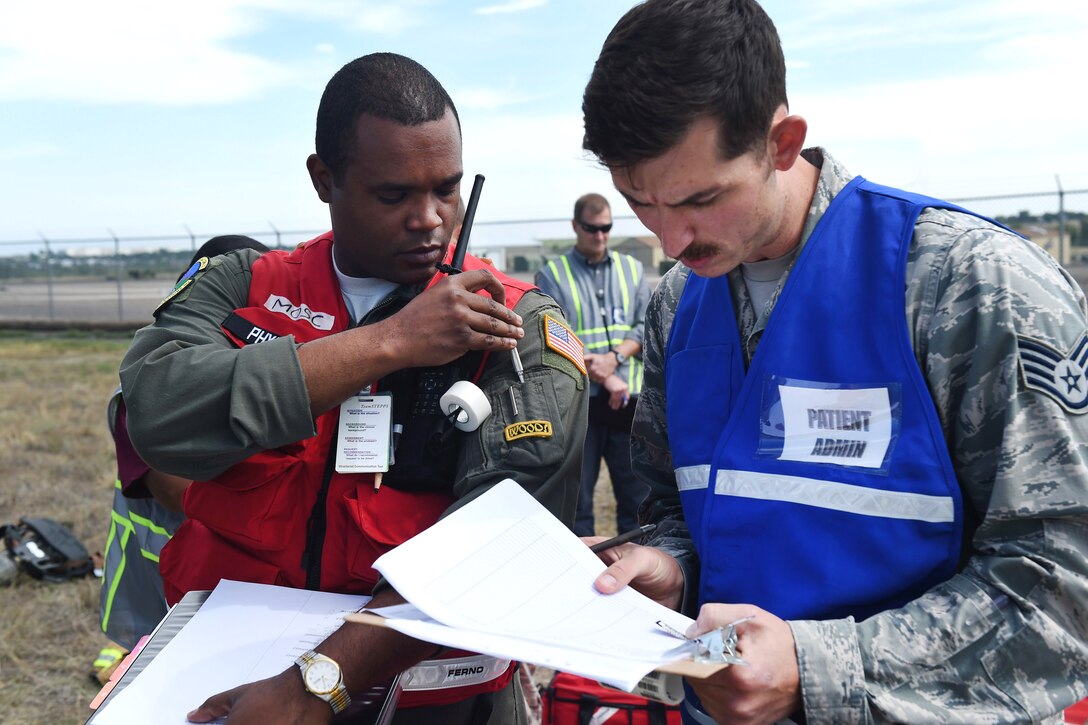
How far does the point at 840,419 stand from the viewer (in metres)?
1.39

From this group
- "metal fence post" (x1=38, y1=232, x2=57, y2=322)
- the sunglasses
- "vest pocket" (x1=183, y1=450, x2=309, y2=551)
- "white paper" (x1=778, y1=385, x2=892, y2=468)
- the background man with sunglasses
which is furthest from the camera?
"metal fence post" (x1=38, y1=232, x2=57, y2=322)

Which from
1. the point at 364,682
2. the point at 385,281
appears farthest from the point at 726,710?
the point at 385,281

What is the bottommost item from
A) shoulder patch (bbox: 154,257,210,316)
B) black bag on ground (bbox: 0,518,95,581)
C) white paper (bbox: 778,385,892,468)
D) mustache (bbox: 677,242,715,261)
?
black bag on ground (bbox: 0,518,95,581)

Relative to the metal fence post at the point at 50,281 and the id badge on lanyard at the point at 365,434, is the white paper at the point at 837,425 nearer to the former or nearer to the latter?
A: the id badge on lanyard at the point at 365,434

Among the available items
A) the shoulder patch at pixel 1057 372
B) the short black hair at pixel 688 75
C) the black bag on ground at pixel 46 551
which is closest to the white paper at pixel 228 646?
the short black hair at pixel 688 75

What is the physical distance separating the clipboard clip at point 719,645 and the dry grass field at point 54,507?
11.2ft

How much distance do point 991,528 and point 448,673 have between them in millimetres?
1043

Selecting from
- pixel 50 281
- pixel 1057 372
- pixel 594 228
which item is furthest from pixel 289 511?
pixel 50 281

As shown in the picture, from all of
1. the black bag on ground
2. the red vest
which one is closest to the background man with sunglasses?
the black bag on ground

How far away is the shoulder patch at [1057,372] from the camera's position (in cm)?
121

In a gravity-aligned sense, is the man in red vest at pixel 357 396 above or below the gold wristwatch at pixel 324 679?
above

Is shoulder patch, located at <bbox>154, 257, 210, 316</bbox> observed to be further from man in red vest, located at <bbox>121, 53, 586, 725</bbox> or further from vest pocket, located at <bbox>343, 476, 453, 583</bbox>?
vest pocket, located at <bbox>343, 476, 453, 583</bbox>

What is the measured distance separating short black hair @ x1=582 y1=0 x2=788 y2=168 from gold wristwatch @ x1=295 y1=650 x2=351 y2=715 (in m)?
0.99

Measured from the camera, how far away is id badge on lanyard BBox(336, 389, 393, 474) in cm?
178
